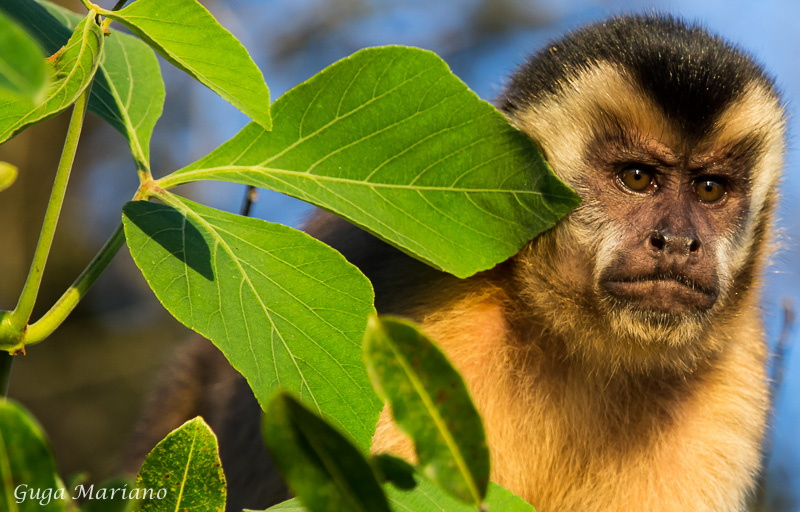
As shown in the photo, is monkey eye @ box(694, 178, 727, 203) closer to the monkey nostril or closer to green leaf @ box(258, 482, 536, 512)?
the monkey nostril

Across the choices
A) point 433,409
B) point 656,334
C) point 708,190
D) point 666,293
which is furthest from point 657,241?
point 433,409

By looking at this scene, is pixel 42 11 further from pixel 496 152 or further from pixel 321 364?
pixel 496 152

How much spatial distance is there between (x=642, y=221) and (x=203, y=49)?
1924 millimetres

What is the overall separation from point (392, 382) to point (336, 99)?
3.11 ft

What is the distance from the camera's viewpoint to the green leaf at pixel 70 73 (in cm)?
114

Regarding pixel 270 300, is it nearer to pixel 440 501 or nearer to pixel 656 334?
pixel 440 501

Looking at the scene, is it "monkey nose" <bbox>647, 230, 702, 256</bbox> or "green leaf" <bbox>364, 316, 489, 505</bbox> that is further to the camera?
"monkey nose" <bbox>647, 230, 702, 256</bbox>

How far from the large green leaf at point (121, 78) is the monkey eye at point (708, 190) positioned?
201cm

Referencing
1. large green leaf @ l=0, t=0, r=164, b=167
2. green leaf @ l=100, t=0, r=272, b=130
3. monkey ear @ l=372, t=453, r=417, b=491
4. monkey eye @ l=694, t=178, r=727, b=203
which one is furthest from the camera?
monkey eye @ l=694, t=178, r=727, b=203

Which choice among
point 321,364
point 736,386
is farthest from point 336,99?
point 736,386

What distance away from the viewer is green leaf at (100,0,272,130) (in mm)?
1303

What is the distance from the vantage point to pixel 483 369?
118 inches

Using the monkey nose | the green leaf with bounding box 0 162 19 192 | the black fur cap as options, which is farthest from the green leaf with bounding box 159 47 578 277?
the black fur cap

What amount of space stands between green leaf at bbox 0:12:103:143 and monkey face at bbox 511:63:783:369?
1.99 m
